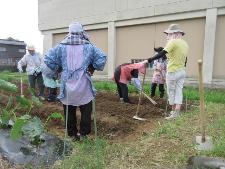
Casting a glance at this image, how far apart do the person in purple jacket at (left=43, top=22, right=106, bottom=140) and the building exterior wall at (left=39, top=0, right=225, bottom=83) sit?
24.0ft

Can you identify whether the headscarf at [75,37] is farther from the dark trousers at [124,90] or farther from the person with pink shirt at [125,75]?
the dark trousers at [124,90]

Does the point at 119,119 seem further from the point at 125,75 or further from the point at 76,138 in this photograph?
the point at 125,75

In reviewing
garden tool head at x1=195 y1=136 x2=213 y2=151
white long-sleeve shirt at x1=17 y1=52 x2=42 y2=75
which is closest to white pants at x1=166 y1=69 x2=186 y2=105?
garden tool head at x1=195 y1=136 x2=213 y2=151

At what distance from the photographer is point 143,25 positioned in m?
13.4

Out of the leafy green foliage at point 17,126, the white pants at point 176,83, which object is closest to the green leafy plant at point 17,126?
the leafy green foliage at point 17,126

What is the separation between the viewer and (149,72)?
1352 cm

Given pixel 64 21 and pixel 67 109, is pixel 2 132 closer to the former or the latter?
pixel 67 109

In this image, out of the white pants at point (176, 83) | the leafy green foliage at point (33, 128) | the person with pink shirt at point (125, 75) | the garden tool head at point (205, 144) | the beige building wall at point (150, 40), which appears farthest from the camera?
the beige building wall at point (150, 40)

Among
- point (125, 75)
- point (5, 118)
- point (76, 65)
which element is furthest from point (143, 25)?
point (5, 118)

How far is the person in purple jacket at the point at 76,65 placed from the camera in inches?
181

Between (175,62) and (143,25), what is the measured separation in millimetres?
7631

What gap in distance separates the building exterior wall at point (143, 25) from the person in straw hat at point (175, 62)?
5.40 m

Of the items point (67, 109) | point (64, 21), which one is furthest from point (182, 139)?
point (64, 21)

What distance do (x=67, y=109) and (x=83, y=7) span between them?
473 inches
